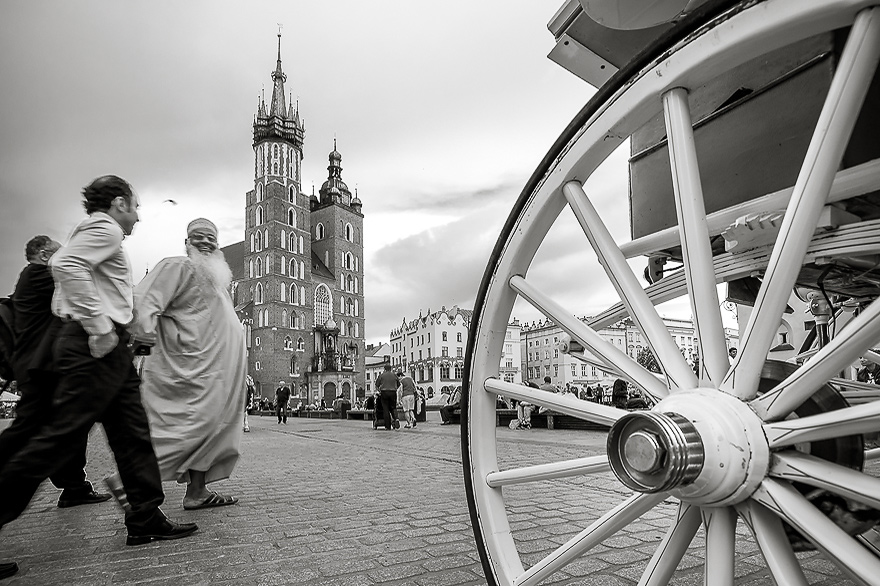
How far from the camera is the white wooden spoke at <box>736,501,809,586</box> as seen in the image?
3.41 feet

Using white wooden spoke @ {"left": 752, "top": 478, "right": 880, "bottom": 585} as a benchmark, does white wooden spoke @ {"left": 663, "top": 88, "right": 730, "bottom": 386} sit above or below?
above

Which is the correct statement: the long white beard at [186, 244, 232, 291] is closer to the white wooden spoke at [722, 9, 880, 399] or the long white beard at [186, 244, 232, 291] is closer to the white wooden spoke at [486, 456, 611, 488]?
the white wooden spoke at [486, 456, 611, 488]

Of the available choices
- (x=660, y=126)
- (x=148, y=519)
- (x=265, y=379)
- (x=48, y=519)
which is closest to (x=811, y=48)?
(x=660, y=126)

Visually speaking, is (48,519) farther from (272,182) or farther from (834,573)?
(272,182)

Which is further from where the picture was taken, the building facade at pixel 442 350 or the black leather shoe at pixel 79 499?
the building facade at pixel 442 350

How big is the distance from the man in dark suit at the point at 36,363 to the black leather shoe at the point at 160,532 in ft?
1.58

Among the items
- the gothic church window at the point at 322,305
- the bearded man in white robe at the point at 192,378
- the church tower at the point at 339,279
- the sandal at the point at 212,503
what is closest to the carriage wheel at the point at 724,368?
the bearded man in white robe at the point at 192,378

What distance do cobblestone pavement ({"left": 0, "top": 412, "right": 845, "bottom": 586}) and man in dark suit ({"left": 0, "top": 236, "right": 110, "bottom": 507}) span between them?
0.83 feet

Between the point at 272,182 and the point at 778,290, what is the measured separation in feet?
275

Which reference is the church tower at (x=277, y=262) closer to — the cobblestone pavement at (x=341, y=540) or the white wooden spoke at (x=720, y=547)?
the cobblestone pavement at (x=341, y=540)

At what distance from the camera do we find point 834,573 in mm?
2354

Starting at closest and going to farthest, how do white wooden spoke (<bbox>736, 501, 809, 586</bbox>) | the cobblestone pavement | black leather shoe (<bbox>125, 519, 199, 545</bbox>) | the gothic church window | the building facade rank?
white wooden spoke (<bbox>736, 501, 809, 586</bbox>), the cobblestone pavement, black leather shoe (<bbox>125, 519, 199, 545</bbox>), the building facade, the gothic church window

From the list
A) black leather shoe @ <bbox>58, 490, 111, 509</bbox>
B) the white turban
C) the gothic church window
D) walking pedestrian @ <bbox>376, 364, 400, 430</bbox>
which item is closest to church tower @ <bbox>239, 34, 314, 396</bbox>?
the gothic church window

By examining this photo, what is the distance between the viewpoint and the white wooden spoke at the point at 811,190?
37.8 inches
